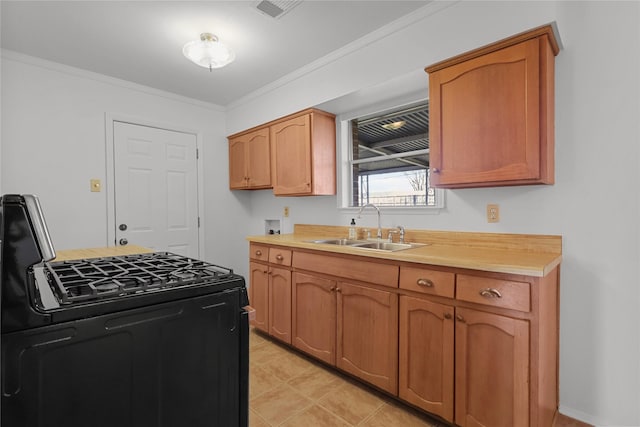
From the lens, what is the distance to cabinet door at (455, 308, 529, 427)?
139 cm

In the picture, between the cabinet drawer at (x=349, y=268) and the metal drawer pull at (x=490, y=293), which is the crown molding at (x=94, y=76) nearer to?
the cabinet drawer at (x=349, y=268)

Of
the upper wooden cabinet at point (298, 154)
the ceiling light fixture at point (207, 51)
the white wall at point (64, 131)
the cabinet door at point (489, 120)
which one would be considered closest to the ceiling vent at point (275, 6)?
the ceiling light fixture at point (207, 51)

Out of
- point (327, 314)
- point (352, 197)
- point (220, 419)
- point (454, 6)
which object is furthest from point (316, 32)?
point (220, 419)

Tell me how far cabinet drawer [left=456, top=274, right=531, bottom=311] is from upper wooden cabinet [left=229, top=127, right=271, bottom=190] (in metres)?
2.24

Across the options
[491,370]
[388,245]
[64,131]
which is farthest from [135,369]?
[64,131]

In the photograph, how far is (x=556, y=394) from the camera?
5.75ft

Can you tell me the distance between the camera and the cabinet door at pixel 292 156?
2.81 m

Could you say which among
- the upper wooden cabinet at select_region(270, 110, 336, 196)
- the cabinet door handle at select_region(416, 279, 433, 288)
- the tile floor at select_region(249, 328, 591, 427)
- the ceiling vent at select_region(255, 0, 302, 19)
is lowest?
the tile floor at select_region(249, 328, 591, 427)

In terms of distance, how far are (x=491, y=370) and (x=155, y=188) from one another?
3284 mm

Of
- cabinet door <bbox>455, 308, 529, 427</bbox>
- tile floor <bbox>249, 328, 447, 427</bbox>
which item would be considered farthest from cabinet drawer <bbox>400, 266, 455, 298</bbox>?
tile floor <bbox>249, 328, 447, 427</bbox>

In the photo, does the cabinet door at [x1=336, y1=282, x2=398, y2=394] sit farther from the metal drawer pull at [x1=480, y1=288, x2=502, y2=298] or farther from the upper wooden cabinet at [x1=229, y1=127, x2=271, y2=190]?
the upper wooden cabinet at [x1=229, y1=127, x2=271, y2=190]

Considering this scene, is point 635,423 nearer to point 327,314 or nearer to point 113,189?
point 327,314

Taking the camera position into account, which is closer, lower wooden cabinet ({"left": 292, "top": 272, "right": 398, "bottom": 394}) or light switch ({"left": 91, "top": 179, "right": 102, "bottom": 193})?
lower wooden cabinet ({"left": 292, "top": 272, "right": 398, "bottom": 394})

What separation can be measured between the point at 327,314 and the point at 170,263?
4.27 ft
